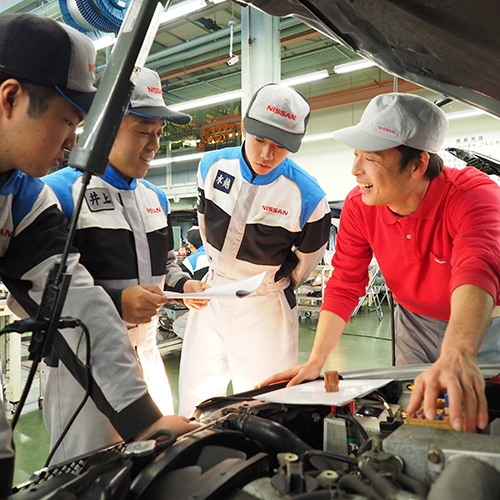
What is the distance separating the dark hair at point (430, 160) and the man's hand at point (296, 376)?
0.75 metres

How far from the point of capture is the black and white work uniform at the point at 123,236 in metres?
1.32

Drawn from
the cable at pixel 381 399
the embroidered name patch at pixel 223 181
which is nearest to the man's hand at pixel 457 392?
the cable at pixel 381 399

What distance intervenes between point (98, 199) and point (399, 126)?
3.34ft

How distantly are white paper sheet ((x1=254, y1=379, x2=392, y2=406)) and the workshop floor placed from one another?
1.92 metres

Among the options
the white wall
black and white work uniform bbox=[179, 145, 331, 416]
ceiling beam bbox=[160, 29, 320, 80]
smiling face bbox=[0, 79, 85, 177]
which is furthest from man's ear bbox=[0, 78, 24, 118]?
the white wall

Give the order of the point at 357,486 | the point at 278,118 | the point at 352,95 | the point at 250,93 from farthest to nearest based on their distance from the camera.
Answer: the point at 352,95 < the point at 250,93 < the point at 278,118 < the point at 357,486

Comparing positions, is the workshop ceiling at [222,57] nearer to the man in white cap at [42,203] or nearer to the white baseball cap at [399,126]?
the white baseball cap at [399,126]

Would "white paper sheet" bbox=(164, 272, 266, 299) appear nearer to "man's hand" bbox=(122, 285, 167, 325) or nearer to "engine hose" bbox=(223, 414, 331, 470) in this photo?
"man's hand" bbox=(122, 285, 167, 325)

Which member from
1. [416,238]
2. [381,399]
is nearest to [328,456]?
[381,399]

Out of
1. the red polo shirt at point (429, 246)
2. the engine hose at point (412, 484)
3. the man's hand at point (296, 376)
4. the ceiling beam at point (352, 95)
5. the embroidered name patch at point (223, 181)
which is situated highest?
the ceiling beam at point (352, 95)

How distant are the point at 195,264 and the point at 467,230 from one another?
2.85 metres

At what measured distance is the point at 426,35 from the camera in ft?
3.08

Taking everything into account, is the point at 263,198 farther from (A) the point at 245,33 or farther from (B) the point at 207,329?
(A) the point at 245,33

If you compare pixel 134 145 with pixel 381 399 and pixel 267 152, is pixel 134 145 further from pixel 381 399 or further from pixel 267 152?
pixel 381 399
